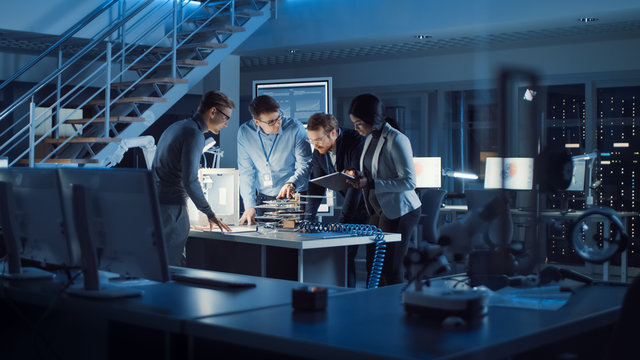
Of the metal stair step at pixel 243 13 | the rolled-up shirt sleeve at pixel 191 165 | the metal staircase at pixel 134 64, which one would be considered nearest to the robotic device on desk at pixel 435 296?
the rolled-up shirt sleeve at pixel 191 165

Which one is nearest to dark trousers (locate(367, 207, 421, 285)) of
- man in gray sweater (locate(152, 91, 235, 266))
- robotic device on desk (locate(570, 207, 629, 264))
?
man in gray sweater (locate(152, 91, 235, 266))

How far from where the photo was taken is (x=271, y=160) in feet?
16.9

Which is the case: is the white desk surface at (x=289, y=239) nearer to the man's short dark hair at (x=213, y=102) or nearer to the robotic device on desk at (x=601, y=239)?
the man's short dark hair at (x=213, y=102)

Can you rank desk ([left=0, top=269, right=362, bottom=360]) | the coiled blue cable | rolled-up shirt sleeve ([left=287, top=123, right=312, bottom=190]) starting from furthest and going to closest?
1. rolled-up shirt sleeve ([left=287, top=123, right=312, bottom=190])
2. the coiled blue cable
3. desk ([left=0, top=269, right=362, bottom=360])

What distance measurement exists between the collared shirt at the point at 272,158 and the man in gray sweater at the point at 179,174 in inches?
Answer: 43.8

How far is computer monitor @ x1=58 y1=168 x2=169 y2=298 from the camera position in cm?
222

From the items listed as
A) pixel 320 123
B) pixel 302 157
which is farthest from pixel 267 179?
pixel 320 123

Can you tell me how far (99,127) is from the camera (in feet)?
22.6

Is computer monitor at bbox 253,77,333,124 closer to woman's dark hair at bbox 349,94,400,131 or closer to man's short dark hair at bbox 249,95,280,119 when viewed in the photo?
man's short dark hair at bbox 249,95,280,119

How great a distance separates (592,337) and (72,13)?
20.9ft

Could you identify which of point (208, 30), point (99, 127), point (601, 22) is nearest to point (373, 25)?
point (208, 30)

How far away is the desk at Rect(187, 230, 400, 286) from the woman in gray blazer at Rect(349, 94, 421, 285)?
0.16 m

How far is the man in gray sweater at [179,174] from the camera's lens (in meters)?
3.83

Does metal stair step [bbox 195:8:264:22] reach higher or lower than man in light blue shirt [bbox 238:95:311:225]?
higher
